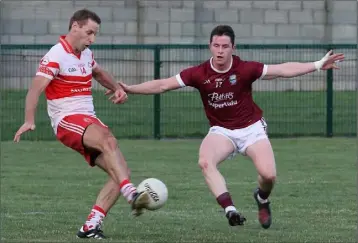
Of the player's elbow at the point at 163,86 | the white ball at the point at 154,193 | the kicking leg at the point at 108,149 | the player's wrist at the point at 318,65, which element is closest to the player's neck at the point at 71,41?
the kicking leg at the point at 108,149

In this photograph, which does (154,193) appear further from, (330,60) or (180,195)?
(180,195)

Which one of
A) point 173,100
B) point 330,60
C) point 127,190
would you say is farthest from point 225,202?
point 173,100

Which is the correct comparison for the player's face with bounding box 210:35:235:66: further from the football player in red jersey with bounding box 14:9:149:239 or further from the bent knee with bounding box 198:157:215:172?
the football player in red jersey with bounding box 14:9:149:239

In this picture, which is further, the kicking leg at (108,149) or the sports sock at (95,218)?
the sports sock at (95,218)

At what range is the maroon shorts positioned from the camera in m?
10.1

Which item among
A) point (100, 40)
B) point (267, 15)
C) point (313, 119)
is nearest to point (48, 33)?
point (100, 40)

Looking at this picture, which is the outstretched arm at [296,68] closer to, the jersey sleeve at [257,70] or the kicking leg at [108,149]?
the jersey sleeve at [257,70]

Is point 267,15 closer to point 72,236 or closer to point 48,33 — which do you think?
point 48,33

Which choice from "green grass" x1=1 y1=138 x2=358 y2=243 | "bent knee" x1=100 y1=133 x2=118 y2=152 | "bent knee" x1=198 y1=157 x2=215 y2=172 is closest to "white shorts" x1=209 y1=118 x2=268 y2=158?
"bent knee" x1=198 y1=157 x2=215 y2=172

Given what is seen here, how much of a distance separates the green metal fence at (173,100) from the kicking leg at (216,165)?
10524mm

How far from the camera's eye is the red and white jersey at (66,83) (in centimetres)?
1013

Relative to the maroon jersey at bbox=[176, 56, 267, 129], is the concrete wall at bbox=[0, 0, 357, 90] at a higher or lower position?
higher

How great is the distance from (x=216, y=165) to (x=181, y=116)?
11204 mm

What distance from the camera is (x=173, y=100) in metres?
22.1
